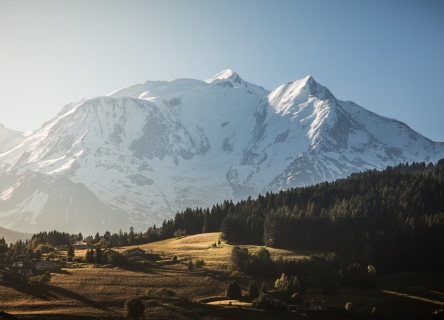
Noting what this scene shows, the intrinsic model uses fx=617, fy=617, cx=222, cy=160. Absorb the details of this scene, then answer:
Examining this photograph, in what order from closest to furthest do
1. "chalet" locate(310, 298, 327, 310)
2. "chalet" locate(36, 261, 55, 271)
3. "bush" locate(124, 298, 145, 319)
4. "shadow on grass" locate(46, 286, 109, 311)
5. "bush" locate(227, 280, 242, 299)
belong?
"bush" locate(124, 298, 145, 319) → "shadow on grass" locate(46, 286, 109, 311) → "chalet" locate(310, 298, 327, 310) → "bush" locate(227, 280, 242, 299) → "chalet" locate(36, 261, 55, 271)

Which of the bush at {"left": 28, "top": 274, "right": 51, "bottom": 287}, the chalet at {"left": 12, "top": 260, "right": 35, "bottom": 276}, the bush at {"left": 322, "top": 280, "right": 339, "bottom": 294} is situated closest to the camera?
the bush at {"left": 28, "top": 274, "right": 51, "bottom": 287}

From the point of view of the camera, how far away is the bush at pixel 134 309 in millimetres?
113875

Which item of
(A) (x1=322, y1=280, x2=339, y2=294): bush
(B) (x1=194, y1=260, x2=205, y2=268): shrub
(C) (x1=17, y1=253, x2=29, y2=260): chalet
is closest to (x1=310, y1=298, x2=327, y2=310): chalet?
(A) (x1=322, y1=280, x2=339, y2=294): bush

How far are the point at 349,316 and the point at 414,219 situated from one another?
222ft

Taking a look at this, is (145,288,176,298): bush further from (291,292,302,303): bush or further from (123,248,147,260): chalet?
(123,248,147,260): chalet

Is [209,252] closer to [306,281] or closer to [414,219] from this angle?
[306,281]

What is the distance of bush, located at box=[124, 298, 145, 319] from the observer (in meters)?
114

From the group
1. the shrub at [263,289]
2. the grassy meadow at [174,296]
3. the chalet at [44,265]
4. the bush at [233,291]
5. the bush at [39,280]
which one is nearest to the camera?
the grassy meadow at [174,296]

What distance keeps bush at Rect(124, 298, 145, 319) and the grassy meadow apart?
5.30 ft

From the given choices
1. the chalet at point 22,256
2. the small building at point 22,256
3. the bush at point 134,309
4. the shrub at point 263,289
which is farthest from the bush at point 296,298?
the chalet at point 22,256

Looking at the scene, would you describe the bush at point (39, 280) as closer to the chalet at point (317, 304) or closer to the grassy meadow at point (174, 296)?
the grassy meadow at point (174, 296)

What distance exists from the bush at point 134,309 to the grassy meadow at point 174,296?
5.30ft

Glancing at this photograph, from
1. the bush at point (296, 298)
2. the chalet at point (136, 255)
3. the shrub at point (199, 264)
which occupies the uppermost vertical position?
the chalet at point (136, 255)

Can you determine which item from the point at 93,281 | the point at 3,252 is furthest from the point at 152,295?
the point at 3,252
